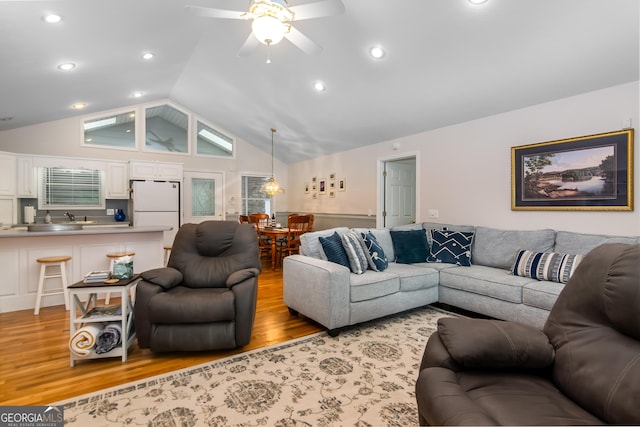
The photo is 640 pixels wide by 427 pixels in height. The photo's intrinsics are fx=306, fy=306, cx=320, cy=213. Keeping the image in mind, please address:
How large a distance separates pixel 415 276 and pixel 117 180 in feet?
19.1

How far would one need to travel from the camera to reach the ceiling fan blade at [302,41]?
250 cm

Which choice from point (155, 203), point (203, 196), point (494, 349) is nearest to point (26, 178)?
point (155, 203)

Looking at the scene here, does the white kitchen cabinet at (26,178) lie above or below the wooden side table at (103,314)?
above

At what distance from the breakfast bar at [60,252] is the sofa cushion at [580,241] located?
4523mm

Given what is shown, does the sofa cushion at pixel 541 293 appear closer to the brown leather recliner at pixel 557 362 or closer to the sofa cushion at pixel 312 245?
the brown leather recliner at pixel 557 362

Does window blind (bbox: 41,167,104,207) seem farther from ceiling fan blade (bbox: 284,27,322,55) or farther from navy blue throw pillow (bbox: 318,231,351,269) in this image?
ceiling fan blade (bbox: 284,27,322,55)

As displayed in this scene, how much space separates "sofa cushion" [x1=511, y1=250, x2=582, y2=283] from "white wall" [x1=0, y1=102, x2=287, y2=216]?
5.50 metres

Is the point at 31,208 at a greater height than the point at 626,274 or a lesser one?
greater

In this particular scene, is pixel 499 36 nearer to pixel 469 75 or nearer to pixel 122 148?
pixel 469 75

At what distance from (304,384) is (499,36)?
3349 mm

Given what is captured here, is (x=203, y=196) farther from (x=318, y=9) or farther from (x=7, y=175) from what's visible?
(x=318, y=9)

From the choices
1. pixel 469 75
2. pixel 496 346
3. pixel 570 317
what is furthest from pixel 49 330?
pixel 469 75

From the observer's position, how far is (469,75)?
339 cm

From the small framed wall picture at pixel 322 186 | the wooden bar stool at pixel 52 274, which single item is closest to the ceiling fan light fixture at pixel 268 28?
the wooden bar stool at pixel 52 274
